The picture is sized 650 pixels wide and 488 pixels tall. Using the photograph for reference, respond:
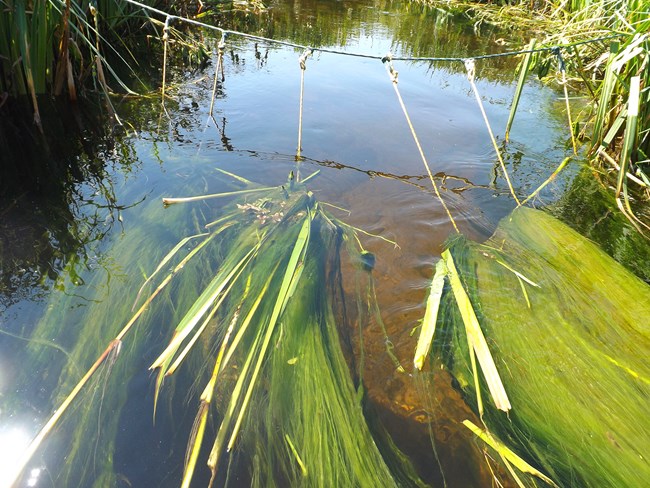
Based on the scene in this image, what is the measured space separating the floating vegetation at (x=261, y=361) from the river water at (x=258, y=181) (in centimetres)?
8

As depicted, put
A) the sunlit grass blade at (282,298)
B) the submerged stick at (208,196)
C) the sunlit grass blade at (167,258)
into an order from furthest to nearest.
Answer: the submerged stick at (208,196) → the sunlit grass blade at (167,258) → the sunlit grass blade at (282,298)

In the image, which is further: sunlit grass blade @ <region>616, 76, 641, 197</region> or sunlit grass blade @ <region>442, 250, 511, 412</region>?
sunlit grass blade @ <region>616, 76, 641, 197</region>

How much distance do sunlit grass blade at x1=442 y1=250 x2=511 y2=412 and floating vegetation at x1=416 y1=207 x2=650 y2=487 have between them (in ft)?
0.07

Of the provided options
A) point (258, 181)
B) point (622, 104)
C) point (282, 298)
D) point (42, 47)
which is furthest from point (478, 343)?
point (42, 47)

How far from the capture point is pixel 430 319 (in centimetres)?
167

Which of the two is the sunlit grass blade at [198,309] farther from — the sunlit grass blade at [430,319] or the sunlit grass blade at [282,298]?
the sunlit grass blade at [430,319]

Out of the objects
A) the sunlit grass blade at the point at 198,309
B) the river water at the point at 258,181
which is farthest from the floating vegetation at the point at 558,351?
the sunlit grass blade at the point at 198,309

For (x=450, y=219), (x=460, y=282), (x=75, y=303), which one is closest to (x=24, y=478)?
(x=75, y=303)

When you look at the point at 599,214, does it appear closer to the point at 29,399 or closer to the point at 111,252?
the point at 111,252

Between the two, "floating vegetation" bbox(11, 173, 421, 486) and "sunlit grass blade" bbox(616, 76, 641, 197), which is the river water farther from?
"sunlit grass blade" bbox(616, 76, 641, 197)

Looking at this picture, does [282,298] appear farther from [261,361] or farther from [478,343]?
[478,343]

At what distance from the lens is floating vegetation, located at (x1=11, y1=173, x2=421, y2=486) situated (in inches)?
49.8

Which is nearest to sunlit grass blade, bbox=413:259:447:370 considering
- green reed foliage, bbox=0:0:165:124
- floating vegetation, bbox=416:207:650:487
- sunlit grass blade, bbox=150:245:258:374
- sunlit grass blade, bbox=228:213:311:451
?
floating vegetation, bbox=416:207:650:487

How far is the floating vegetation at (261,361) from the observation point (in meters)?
1.26
